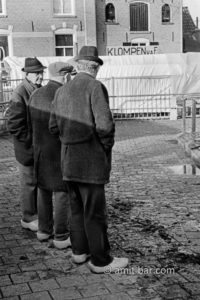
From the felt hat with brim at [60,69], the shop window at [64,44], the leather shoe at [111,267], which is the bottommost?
the leather shoe at [111,267]

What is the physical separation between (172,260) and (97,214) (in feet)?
3.04

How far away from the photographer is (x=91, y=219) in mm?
4352

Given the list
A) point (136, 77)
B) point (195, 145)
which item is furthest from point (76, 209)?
point (136, 77)

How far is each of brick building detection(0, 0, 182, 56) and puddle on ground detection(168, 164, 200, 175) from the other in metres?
19.8

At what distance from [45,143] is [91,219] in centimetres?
104

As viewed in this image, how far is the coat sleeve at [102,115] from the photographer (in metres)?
4.14

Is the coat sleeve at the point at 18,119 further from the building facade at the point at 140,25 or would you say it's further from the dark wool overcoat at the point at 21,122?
the building facade at the point at 140,25

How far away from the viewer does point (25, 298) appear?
157 inches

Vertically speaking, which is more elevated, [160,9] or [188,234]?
[160,9]

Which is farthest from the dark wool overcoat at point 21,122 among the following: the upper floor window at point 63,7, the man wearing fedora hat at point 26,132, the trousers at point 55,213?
the upper floor window at point 63,7

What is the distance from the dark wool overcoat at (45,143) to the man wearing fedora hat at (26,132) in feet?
1.44

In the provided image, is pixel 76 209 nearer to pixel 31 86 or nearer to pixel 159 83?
pixel 31 86

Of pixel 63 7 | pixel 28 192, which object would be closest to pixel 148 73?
pixel 63 7

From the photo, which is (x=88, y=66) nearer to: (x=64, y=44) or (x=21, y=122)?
(x=21, y=122)
